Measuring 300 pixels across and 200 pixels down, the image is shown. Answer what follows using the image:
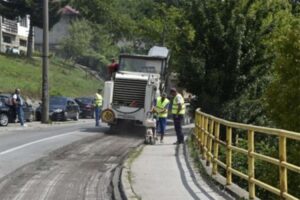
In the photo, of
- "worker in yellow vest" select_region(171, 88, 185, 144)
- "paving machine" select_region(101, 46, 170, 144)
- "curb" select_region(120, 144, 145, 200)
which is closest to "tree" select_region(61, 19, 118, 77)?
"paving machine" select_region(101, 46, 170, 144)

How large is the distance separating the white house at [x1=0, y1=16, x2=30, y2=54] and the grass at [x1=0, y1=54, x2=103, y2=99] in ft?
26.1

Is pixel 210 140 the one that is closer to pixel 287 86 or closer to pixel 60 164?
pixel 287 86

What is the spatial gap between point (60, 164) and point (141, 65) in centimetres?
1113

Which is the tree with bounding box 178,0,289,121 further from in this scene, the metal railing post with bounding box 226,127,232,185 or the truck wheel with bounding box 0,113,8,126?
the metal railing post with bounding box 226,127,232,185

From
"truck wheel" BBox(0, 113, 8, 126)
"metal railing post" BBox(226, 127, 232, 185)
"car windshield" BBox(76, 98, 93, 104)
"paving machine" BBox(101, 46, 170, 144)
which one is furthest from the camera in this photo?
"car windshield" BBox(76, 98, 93, 104)

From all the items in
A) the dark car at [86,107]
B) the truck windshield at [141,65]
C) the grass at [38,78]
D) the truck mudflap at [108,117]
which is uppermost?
the grass at [38,78]

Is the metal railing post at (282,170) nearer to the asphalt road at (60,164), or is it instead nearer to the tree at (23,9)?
the asphalt road at (60,164)

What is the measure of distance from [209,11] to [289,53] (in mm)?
8141

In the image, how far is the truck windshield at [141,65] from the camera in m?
25.3

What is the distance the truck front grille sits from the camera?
24156 millimetres

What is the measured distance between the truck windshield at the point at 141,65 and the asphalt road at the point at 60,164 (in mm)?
3001

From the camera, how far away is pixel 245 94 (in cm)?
2192

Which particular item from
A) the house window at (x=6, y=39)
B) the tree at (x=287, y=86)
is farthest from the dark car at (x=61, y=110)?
the house window at (x=6, y=39)

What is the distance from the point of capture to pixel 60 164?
14758 mm
